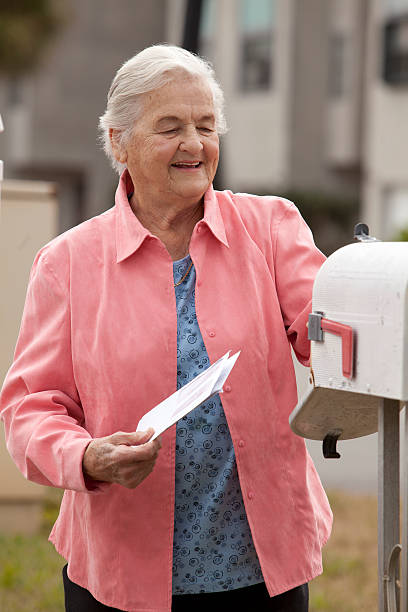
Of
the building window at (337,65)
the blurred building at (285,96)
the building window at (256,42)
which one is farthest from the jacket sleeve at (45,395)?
the building window at (337,65)

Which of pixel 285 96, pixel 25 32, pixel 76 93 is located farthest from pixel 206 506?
pixel 76 93

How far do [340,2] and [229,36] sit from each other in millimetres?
2273

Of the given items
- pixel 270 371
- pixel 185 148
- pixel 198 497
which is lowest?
pixel 198 497

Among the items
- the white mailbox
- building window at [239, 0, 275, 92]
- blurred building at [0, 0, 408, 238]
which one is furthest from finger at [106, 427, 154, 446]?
building window at [239, 0, 275, 92]

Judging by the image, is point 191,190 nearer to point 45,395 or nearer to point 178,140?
point 178,140

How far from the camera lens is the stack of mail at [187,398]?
197 centimetres

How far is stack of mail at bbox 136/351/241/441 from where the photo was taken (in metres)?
1.97

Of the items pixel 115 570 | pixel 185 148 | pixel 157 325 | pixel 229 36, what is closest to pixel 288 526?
pixel 115 570

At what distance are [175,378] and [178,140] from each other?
549 millimetres

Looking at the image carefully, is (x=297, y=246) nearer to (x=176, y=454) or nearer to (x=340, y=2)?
(x=176, y=454)

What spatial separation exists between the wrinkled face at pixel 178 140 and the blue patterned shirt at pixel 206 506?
0.40 metres

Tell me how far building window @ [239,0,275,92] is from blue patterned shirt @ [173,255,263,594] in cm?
1838

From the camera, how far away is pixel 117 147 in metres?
2.47

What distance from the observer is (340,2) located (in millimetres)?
19859
